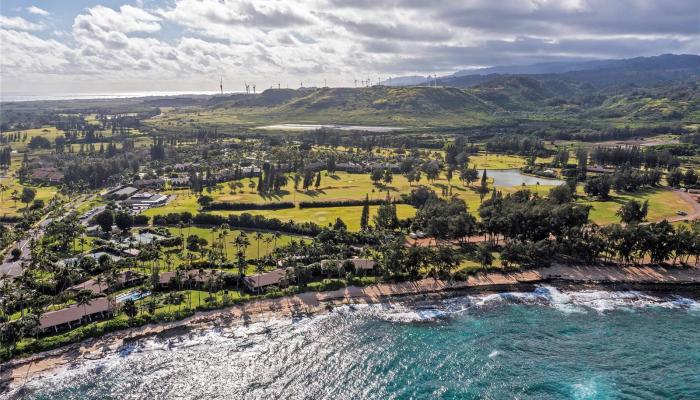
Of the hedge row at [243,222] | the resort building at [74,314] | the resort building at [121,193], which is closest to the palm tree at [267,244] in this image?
the hedge row at [243,222]

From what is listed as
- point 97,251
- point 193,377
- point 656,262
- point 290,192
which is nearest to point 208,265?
point 97,251

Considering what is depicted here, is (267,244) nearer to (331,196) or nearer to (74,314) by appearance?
Answer: (74,314)

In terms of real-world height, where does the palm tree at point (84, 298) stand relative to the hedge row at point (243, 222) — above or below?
below

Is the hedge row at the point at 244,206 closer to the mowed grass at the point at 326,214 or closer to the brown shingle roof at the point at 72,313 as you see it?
the mowed grass at the point at 326,214

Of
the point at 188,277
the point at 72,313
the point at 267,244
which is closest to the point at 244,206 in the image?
the point at 267,244

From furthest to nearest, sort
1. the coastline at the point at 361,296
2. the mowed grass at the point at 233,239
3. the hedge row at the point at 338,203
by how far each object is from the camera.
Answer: the hedge row at the point at 338,203 → the mowed grass at the point at 233,239 → the coastline at the point at 361,296
